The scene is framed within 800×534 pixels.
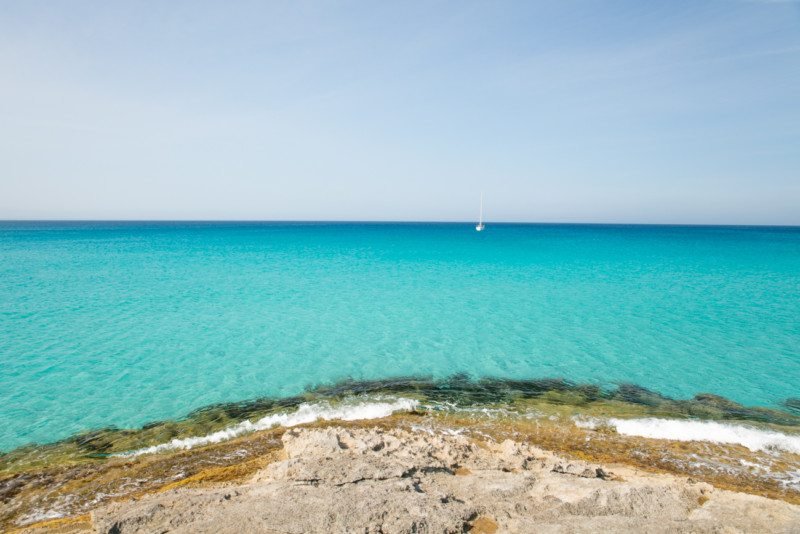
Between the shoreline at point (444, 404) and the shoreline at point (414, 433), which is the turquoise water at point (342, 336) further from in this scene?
the shoreline at point (414, 433)

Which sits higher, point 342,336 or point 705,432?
point 342,336

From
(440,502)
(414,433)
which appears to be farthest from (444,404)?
(440,502)

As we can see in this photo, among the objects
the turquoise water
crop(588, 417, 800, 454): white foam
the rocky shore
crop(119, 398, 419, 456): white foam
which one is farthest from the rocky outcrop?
the turquoise water

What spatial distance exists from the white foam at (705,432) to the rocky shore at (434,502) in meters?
3.08

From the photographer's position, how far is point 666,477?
303 inches

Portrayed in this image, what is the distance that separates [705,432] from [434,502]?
9093 mm

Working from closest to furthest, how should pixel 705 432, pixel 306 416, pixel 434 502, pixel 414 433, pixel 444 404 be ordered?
pixel 434 502 → pixel 414 433 → pixel 705 432 → pixel 306 416 → pixel 444 404

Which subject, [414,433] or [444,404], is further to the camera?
[444,404]

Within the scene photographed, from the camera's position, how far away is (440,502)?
6125 mm

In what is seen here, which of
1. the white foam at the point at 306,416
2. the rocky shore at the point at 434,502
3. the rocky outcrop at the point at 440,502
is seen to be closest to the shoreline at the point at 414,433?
the white foam at the point at 306,416

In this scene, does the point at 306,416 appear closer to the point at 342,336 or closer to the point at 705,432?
the point at 342,336

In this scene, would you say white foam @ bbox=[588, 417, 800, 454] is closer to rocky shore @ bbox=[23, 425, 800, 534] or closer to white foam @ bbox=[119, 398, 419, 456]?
rocky shore @ bbox=[23, 425, 800, 534]

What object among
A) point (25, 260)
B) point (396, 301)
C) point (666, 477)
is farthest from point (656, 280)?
point (25, 260)

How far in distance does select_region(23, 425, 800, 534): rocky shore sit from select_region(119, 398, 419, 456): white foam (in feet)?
9.35
